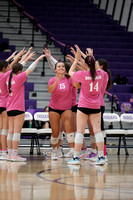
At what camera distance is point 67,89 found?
780 cm

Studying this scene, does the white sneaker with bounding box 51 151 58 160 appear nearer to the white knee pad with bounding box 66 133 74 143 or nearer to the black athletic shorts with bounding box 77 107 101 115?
the white knee pad with bounding box 66 133 74 143

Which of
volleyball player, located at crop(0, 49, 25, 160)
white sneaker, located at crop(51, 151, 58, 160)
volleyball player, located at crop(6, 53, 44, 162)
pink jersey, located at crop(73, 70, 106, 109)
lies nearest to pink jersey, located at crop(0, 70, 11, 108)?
volleyball player, located at crop(0, 49, 25, 160)

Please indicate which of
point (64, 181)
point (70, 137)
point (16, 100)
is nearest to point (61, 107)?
point (70, 137)

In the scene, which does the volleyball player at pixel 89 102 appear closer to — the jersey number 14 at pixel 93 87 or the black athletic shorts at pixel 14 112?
the jersey number 14 at pixel 93 87

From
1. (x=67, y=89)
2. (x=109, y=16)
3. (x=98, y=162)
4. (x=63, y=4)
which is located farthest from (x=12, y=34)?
(x=98, y=162)

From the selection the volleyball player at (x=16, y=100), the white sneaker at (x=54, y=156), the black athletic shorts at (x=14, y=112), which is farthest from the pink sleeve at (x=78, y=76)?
the white sneaker at (x=54, y=156)

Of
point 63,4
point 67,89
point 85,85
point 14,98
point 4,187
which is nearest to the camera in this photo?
point 4,187

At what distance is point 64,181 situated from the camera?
525 cm

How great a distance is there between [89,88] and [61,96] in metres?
1.11

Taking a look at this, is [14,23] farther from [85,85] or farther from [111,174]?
[111,174]

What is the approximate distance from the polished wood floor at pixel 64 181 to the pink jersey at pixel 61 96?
1.02m

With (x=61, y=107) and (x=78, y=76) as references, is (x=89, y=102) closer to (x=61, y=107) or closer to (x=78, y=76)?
(x=78, y=76)

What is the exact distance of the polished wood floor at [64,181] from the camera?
434 cm

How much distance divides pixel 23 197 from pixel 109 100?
10125 millimetres
